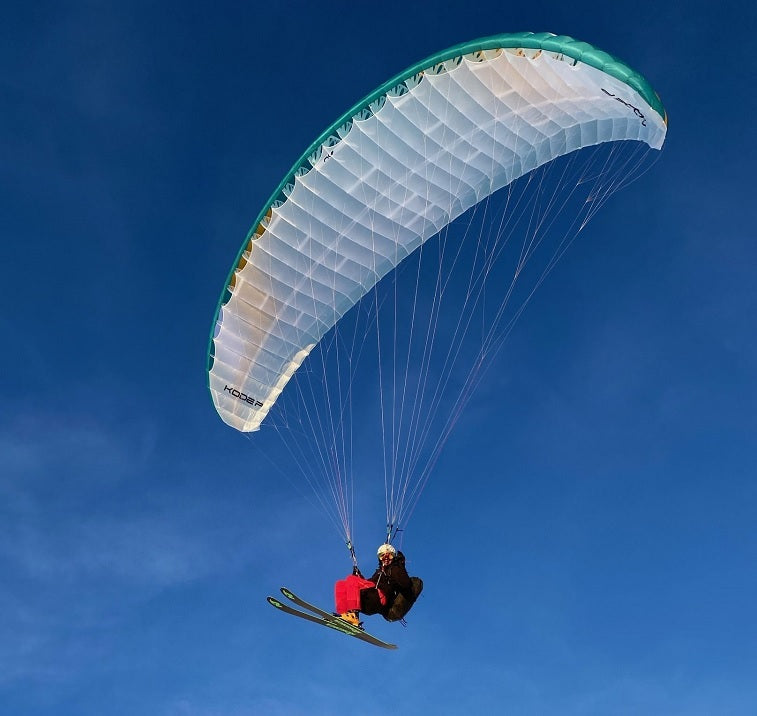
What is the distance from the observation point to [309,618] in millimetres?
14500

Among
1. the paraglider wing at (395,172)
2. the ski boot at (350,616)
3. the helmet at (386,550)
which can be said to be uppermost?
the paraglider wing at (395,172)

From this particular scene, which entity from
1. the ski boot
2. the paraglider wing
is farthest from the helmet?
the paraglider wing

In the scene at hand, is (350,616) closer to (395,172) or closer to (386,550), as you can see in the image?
(386,550)

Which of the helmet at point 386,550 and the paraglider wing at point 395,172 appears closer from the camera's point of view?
the paraglider wing at point 395,172

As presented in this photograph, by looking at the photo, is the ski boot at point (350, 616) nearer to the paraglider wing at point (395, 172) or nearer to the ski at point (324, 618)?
the ski at point (324, 618)

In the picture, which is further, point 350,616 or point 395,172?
point 395,172

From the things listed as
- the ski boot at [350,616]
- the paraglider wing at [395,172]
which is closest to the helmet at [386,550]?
the ski boot at [350,616]

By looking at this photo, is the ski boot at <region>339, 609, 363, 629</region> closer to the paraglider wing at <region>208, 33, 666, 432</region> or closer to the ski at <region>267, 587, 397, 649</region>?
the ski at <region>267, 587, 397, 649</region>

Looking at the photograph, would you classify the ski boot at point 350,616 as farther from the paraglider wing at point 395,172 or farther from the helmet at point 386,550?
the paraglider wing at point 395,172

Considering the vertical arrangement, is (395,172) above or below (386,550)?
above

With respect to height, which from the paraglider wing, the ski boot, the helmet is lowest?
the ski boot

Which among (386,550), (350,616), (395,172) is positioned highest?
(395,172)

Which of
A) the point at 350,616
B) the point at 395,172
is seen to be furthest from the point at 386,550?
the point at 395,172

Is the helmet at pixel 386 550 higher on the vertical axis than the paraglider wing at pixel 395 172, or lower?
lower
